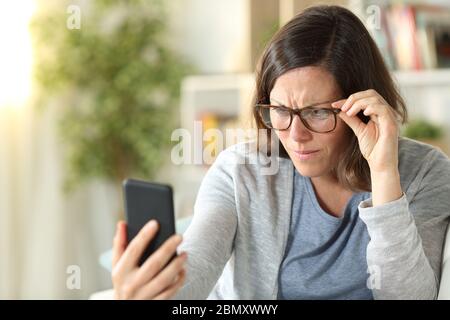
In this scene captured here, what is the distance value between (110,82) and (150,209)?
7.94 feet

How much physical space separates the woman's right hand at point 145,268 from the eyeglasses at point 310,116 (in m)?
0.44

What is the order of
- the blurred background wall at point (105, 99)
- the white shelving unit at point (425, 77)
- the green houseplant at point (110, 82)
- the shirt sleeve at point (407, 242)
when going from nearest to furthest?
the shirt sleeve at point (407, 242) < the white shelving unit at point (425, 77) < the blurred background wall at point (105, 99) < the green houseplant at point (110, 82)

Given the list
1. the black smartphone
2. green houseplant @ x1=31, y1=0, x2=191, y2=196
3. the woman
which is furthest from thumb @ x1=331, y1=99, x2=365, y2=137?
green houseplant @ x1=31, y1=0, x2=191, y2=196

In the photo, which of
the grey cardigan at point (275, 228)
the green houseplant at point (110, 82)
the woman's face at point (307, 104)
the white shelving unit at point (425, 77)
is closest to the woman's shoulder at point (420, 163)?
the grey cardigan at point (275, 228)

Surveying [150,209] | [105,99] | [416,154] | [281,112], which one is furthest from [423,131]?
[150,209]

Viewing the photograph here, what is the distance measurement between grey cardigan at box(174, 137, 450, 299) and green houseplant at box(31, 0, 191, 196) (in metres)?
1.81

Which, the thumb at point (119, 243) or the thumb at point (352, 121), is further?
the thumb at point (352, 121)

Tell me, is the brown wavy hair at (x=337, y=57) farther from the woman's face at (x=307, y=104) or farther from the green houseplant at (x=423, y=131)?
the green houseplant at (x=423, y=131)

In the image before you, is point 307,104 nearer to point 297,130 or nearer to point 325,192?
point 297,130

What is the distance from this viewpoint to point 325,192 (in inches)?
52.6

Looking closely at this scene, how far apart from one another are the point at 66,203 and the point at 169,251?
2.43m

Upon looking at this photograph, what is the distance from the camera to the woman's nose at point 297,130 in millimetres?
1194

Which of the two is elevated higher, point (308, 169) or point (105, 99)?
point (105, 99)
